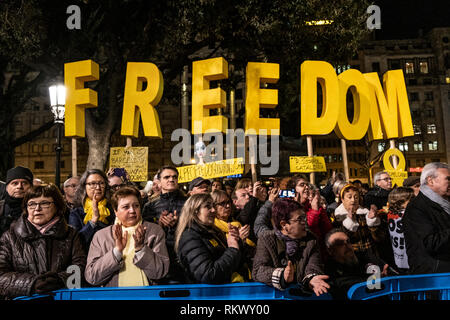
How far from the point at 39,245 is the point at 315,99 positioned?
7.56 meters

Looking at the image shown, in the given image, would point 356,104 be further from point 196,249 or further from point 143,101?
point 196,249

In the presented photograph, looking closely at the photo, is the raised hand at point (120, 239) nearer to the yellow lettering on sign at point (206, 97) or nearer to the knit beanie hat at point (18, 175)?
the knit beanie hat at point (18, 175)

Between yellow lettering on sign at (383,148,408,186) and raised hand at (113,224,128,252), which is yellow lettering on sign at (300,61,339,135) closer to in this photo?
yellow lettering on sign at (383,148,408,186)

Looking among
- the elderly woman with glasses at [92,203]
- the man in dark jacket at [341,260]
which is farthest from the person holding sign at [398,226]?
the elderly woman with glasses at [92,203]

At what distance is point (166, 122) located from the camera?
57.1 meters

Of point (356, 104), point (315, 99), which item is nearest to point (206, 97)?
point (315, 99)

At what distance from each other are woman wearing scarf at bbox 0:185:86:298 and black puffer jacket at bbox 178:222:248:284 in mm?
856

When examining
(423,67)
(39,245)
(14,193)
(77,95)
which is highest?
(423,67)

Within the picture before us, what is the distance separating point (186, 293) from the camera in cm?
255

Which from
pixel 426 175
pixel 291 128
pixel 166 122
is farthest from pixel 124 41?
pixel 166 122

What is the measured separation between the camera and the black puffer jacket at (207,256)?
114 inches

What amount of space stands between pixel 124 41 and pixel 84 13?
1481 millimetres

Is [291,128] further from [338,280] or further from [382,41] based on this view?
[382,41]
